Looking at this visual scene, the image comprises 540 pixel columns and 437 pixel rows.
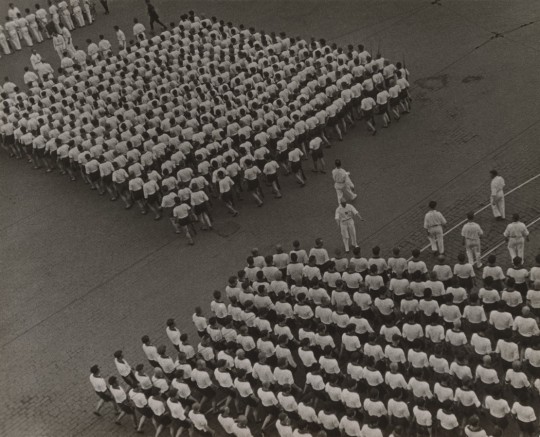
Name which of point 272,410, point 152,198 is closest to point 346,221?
point 272,410

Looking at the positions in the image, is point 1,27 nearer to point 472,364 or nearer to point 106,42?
point 106,42

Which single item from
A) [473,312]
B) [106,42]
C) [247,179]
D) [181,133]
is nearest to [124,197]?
[181,133]

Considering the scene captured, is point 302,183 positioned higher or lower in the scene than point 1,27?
lower

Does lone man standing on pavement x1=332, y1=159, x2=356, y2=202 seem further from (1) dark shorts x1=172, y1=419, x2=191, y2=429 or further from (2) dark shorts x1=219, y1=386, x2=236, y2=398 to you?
(1) dark shorts x1=172, y1=419, x2=191, y2=429

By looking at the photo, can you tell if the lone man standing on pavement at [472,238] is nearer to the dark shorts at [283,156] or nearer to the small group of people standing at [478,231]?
the small group of people standing at [478,231]

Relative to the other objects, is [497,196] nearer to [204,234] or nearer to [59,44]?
[204,234]

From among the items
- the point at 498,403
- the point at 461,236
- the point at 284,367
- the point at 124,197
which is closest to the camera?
the point at 498,403

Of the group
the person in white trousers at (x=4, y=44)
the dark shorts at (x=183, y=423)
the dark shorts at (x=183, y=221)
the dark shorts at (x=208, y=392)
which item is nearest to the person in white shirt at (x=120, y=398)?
the dark shorts at (x=183, y=423)
